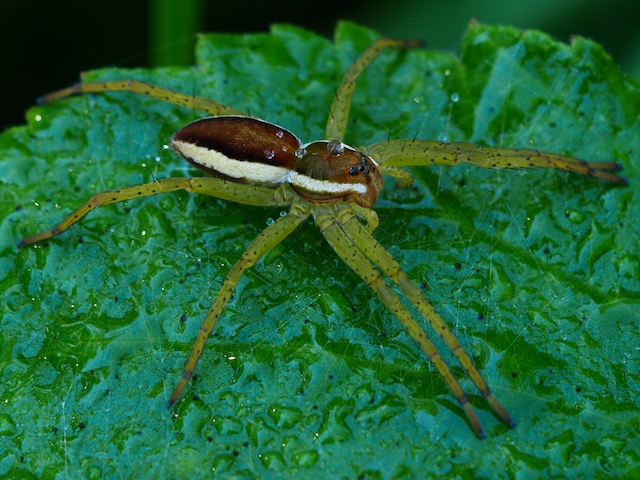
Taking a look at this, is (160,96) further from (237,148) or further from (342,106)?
(342,106)

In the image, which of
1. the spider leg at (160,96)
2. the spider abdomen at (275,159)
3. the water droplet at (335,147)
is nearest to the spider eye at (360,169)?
the spider abdomen at (275,159)

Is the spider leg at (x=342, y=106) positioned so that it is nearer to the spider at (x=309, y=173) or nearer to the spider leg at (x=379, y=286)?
the spider at (x=309, y=173)

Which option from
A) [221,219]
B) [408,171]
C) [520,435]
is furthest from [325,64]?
[520,435]

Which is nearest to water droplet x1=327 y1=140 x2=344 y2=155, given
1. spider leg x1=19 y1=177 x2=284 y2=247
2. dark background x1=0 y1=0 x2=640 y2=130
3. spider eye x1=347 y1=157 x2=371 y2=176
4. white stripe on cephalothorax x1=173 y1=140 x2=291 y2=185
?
spider eye x1=347 y1=157 x2=371 y2=176

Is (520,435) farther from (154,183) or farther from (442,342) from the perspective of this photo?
(154,183)

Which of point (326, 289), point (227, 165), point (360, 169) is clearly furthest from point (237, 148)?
point (326, 289)
